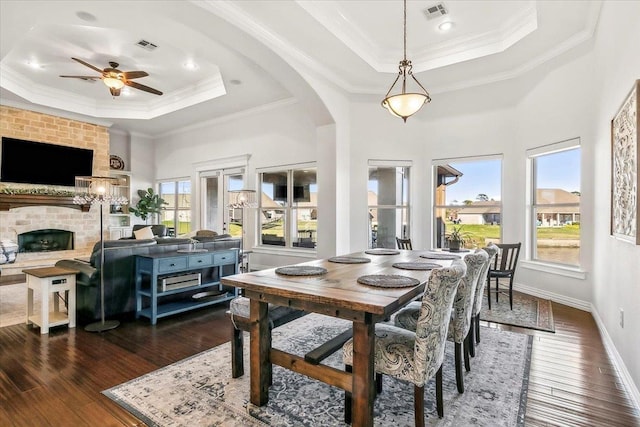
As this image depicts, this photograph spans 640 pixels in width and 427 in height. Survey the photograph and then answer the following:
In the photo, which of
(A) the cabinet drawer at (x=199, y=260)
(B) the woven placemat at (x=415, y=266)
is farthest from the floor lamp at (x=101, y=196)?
(B) the woven placemat at (x=415, y=266)

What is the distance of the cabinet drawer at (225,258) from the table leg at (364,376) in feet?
9.90

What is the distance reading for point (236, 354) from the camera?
2.54 meters

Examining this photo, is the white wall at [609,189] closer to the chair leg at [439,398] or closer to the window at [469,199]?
the chair leg at [439,398]

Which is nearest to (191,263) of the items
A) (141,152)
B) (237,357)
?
(237,357)

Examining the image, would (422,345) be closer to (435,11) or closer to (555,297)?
(435,11)

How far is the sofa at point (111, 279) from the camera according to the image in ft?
12.1

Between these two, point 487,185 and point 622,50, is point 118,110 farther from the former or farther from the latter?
point 622,50

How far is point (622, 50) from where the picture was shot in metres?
2.69

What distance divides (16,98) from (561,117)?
915 centimetres

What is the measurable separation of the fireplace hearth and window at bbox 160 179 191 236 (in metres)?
2.28

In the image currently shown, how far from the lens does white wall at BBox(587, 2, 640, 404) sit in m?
2.33

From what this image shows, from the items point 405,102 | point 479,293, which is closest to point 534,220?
point 479,293

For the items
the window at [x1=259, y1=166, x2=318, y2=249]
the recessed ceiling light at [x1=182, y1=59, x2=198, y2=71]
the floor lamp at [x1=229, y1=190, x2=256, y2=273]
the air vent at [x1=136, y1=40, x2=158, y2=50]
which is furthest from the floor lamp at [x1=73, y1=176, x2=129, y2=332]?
the window at [x1=259, y1=166, x2=318, y2=249]

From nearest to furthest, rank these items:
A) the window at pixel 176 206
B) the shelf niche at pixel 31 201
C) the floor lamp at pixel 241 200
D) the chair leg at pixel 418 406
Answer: the chair leg at pixel 418 406 < the floor lamp at pixel 241 200 < the shelf niche at pixel 31 201 < the window at pixel 176 206
